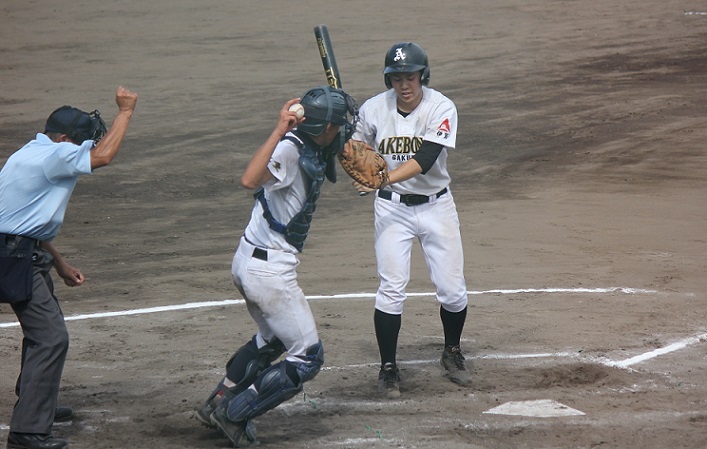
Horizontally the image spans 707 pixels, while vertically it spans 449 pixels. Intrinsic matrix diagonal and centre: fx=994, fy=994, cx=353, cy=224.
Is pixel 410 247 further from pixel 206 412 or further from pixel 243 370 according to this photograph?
pixel 206 412

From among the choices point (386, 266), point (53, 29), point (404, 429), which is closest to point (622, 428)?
point (404, 429)

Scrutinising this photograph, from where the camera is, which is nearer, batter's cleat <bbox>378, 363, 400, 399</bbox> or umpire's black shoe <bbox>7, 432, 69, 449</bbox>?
umpire's black shoe <bbox>7, 432, 69, 449</bbox>

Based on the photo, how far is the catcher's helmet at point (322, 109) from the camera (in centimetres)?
558

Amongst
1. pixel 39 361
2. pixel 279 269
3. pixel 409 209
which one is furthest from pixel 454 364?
pixel 39 361

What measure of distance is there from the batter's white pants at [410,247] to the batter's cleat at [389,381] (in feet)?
1.26

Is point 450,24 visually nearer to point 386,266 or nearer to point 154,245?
point 154,245

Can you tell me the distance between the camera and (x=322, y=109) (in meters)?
5.57

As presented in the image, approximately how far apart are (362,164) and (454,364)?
188cm

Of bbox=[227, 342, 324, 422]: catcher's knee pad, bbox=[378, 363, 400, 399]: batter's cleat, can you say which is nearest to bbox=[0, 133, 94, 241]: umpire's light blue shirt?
bbox=[227, 342, 324, 422]: catcher's knee pad

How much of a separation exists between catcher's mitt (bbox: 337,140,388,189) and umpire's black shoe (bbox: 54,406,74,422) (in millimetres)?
2322

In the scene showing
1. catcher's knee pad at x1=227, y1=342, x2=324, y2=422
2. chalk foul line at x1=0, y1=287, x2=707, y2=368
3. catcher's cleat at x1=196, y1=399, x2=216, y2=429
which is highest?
catcher's knee pad at x1=227, y1=342, x2=324, y2=422

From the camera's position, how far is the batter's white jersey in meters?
6.83

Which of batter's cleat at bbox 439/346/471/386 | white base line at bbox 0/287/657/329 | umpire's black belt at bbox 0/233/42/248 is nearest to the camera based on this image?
umpire's black belt at bbox 0/233/42/248

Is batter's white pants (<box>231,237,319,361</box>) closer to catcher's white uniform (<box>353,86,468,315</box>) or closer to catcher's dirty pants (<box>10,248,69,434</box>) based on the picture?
catcher's dirty pants (<box>10,248,69,434</box>)
